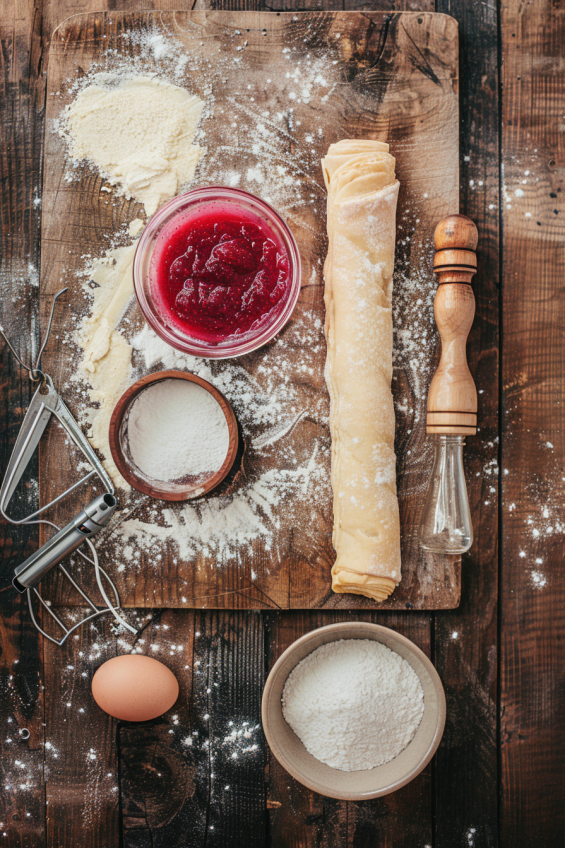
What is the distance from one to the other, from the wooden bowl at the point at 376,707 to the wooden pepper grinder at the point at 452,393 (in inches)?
9.6

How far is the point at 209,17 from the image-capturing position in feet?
4.11

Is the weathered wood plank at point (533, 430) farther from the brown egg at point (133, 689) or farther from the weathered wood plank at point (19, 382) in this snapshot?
the weathered wood plank at point (19, 382)

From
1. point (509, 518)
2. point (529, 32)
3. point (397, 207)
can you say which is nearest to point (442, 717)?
point (509, 518)

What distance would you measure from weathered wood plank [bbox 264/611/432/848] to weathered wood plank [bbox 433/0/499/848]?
47 mm

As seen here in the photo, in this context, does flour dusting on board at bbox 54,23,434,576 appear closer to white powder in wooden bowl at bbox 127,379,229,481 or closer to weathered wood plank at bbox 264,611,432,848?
white powder in wooden bowl at bbox 127,379,229,481

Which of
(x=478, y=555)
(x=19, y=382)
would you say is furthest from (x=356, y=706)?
(x=19, y=382)

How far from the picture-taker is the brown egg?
1.17 meters

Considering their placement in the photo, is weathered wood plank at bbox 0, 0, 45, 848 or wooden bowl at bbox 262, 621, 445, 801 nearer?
wooden bowl at bbox 262, 621, 445, 801

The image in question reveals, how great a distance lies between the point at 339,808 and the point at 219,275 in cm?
132

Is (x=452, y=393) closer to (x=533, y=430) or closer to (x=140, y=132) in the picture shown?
(x=533, y=430)

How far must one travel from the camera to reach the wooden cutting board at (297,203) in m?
1.25

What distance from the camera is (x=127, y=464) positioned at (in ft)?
3.93

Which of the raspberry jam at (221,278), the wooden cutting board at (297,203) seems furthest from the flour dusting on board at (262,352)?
the raspberry jam at (221,278)

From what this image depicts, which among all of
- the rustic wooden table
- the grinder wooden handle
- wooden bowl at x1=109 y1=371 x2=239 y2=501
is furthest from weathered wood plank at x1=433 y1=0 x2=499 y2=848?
wooden bowl at x1=109 y1=371 x2=239 y2=501
